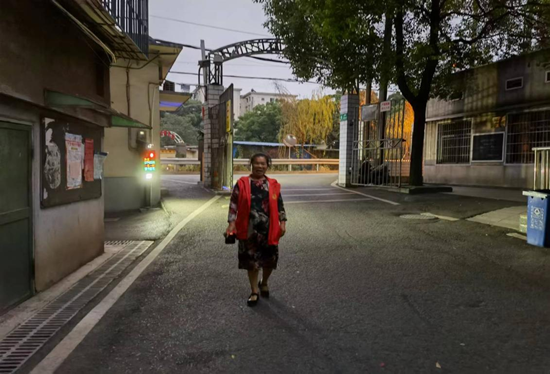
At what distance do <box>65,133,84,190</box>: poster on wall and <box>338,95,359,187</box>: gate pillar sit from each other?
40.9 ft

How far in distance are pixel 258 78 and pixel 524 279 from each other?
82.8 feet

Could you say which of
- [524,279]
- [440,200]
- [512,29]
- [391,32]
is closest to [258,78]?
[391,32]

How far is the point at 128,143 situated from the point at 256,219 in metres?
8.42

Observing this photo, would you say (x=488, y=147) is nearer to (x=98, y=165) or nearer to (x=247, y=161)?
(x=98, y=165)

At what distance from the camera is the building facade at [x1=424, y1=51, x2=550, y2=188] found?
14317 millimetres

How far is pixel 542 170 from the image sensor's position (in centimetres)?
741

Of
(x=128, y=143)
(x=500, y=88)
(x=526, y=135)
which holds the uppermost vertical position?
(x=500, y=88)

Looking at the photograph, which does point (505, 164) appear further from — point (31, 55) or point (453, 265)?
point (31, 55)

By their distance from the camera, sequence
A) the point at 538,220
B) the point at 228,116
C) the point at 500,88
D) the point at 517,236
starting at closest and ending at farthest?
the point at 538,220
the point at 517,236
the point at 228,116
the point at 500,88

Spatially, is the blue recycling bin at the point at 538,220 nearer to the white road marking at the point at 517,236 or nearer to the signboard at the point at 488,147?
the white road marking at the point at 517,236

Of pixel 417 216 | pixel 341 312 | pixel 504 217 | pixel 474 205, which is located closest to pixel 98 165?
pixel 341 312

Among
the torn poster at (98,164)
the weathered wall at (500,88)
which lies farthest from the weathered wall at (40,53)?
the weathered wall at (500,88)

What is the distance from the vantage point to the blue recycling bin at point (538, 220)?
668cm

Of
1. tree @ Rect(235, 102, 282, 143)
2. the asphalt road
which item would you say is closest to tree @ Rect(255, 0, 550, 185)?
the asphalt road
